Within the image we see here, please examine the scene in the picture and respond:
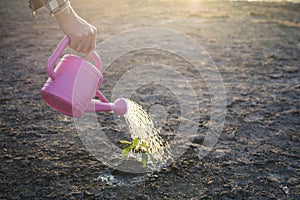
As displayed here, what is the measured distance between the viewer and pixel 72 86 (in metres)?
1.86

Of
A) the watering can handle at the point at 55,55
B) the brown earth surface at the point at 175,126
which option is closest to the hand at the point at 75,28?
the watering can handle at the point at 55,55

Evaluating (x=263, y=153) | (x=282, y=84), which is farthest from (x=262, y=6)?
(x=263, y=153)

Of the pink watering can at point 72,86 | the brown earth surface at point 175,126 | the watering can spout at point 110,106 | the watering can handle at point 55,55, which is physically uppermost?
the watering can handle at point 55,55

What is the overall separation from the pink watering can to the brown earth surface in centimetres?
57

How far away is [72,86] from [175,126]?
1320mm

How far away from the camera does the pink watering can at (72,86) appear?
1822 mm

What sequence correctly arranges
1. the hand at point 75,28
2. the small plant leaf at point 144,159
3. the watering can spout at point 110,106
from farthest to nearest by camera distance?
the small plant leaf at point 144,159, the watering can spout at point 110,106, the hand at point 75,28

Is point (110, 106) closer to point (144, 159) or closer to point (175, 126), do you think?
point (144, 159)

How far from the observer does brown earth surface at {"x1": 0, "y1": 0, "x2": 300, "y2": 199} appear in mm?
2182

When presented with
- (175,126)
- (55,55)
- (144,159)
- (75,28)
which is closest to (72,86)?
(55,55)

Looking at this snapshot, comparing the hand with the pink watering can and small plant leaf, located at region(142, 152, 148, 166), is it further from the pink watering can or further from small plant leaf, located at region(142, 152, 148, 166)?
small plant leaf, located at region(142, 152, 148, 166)

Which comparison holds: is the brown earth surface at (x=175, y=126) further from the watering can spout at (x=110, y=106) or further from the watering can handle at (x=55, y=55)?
the watering can handle at (x=55, y=55)

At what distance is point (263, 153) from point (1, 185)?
1879mm

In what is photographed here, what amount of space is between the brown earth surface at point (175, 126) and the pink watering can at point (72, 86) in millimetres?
568
